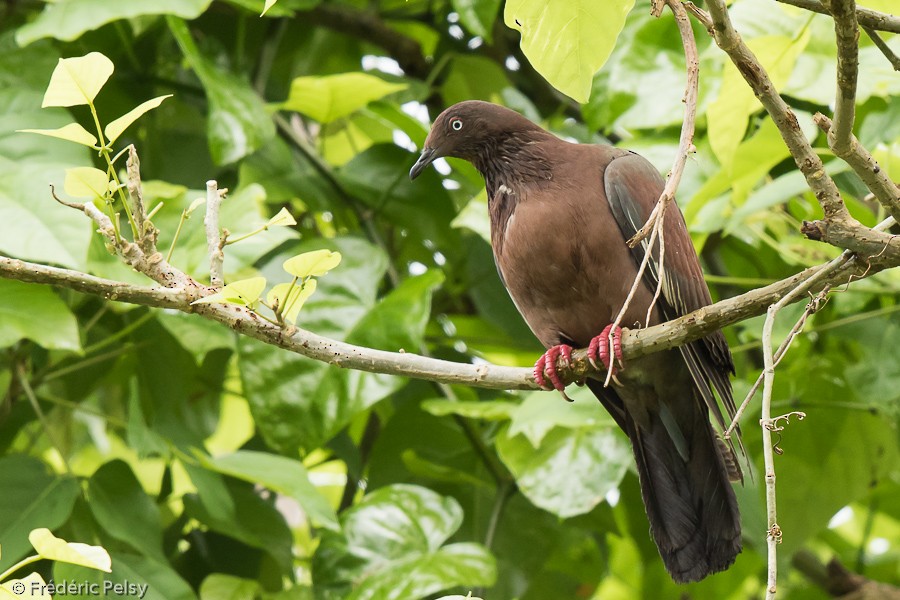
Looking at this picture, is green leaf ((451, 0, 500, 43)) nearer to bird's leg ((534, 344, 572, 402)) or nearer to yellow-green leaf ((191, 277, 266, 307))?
bird's leg ((534, 344, 572, 402))

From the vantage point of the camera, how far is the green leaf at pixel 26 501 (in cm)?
258

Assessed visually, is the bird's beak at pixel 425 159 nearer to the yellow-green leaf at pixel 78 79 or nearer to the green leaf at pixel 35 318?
the green leaf at pixel 35 318

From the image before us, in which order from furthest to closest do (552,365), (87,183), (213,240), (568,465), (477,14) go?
(477,14) < (568,465) < (552,365) < (213,240) < (87,183)

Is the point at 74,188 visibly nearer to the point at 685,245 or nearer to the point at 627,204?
the point at 627,204

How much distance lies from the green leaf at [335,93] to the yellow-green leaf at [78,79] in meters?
1.49

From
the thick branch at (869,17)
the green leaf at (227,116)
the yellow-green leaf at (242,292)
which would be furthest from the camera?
the green leaf at (227,116)

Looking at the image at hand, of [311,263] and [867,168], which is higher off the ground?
[867,168]

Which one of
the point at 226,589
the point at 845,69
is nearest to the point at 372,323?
the point at 226,589

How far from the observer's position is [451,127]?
9.59 ft

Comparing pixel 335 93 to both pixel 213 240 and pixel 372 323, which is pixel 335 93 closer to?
pixel 372 323

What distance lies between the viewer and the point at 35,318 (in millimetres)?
2531

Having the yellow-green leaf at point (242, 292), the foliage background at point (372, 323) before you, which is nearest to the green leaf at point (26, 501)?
the foliage background at point (372, 323)

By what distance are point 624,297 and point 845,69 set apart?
50.1 inches

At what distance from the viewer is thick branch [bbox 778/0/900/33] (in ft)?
4.46
